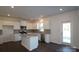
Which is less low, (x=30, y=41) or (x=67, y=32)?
(x=67, y=32)

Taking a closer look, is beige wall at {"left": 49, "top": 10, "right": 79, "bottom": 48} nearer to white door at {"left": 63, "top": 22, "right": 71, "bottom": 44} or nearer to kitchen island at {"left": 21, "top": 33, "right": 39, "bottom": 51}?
white door at {"left": 63, "top": 22, "right": 71, "bottom": 44}

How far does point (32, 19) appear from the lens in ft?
7.22

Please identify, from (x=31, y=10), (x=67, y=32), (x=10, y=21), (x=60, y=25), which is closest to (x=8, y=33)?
(x=10, y=21)

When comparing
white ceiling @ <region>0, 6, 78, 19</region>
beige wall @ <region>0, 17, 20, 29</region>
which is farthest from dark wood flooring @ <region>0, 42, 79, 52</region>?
white ceiling @ <region>0, 6, 78, 19</region>

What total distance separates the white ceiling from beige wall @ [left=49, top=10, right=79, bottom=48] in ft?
0.40

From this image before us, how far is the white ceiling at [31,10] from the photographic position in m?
2.06

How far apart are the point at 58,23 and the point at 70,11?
390 mm

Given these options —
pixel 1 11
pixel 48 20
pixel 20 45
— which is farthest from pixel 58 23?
pixel 1 11

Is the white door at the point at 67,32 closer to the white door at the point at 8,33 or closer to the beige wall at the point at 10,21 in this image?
the beige wall at the point at 10,21

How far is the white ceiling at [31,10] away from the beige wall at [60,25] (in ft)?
0.40

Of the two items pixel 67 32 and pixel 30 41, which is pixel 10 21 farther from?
pixel 67 32

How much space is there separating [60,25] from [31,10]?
78 cm

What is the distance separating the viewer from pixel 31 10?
7.10 feet
